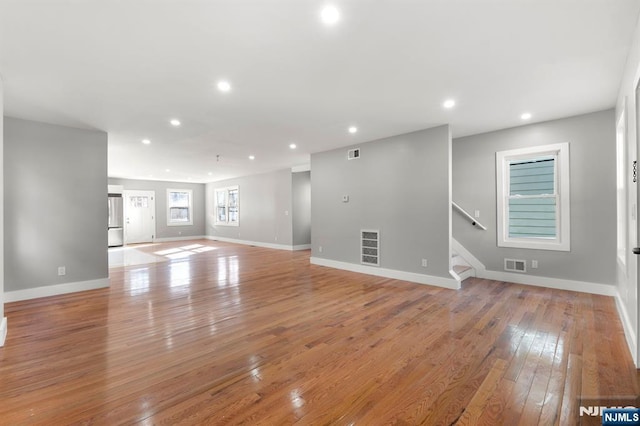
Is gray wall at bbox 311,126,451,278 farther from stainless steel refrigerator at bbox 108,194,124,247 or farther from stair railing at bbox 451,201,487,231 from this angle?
stainless steel refrigerator at bbox 108,194,124,247

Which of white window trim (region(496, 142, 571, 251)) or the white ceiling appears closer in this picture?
the white ceiling

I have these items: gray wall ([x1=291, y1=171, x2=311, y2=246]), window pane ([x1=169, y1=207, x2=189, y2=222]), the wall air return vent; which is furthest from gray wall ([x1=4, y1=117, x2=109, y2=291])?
window pane ([x1=169, y1=207, x2=189, y2=222])

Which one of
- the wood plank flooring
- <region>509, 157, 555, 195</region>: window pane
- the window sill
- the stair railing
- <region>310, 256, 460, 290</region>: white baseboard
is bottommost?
the wood plank flooring

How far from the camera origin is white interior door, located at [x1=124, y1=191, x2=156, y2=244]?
1096 cm

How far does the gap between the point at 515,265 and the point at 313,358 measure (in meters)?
4.22

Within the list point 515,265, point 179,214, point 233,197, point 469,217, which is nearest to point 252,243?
point 233,197

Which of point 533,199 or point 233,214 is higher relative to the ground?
point 533,199

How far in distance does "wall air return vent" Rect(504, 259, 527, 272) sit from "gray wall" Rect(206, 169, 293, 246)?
5945mm

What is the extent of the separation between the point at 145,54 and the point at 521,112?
4682mm

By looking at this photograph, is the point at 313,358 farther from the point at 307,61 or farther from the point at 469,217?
the point at 469,217

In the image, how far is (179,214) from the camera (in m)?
12.2

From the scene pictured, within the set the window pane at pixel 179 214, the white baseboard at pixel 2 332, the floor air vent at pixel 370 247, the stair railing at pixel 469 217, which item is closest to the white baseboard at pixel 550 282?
the stair railing at pixel 469 217

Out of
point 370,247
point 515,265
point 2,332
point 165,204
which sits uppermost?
point 165,204

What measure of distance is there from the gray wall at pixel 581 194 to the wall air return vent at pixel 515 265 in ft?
0.20
